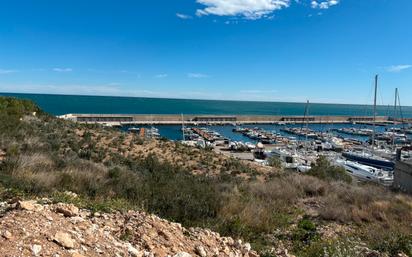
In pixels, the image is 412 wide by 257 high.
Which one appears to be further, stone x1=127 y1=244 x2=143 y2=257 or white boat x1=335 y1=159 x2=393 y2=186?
white boat x1=335 y1=159 x2=393 y2=186

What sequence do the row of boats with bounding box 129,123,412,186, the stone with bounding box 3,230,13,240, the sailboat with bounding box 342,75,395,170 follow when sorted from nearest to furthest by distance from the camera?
the stone with bounding box 3,230,13,240
the row of boats with bounding box 129,123,412,186
the sailboat with bounding box 342,75,395,170

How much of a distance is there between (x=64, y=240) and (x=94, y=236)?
1.61 feet

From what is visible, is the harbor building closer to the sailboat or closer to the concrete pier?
the sailboat

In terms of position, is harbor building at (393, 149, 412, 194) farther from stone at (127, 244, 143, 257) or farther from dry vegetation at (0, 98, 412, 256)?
stone at (127, 244, 143, 257)

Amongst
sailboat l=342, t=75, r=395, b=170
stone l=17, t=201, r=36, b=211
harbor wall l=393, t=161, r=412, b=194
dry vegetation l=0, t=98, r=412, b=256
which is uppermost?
stone l=17, t=201, r=36, b=211

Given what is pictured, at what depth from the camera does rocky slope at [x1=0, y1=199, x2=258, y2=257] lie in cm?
374

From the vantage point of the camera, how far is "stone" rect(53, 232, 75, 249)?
12.5ft

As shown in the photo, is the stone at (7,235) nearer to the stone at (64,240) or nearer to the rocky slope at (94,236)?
the rocky slope at (94,236)

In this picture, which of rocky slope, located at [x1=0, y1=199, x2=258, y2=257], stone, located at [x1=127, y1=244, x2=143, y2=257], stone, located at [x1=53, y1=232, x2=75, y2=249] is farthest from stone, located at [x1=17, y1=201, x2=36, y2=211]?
stone, located at [x1=127, y1=244, x2=143, y2=257]

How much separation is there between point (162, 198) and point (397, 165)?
17.1m

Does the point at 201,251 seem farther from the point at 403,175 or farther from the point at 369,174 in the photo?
the point at 369,174

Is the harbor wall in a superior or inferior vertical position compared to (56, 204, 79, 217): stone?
inferior

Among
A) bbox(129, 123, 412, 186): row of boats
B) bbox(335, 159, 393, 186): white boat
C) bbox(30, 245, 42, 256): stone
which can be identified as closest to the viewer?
bbox(30, 245, 42, 256): stone

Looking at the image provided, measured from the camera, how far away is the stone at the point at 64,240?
3805mm
